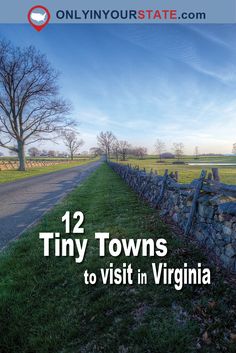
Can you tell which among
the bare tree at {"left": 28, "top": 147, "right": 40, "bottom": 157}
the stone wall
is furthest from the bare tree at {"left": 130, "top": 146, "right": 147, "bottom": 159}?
the stone wall

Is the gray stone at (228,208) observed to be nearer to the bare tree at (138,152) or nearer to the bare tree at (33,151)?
the bare tree at (138,152)

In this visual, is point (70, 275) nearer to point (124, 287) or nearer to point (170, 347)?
point (124, 287)

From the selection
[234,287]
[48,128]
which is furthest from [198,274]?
[48,128]

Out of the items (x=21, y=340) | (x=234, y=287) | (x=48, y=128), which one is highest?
(x=48, y=128)

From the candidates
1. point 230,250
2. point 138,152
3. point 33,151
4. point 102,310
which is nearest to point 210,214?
point 230,250

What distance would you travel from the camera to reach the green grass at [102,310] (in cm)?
254

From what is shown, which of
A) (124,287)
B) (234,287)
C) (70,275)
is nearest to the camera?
(234,287)

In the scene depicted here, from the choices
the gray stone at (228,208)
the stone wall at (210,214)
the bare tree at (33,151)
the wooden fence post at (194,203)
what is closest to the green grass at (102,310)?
the stone wall at (210,214)

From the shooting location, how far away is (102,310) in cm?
308

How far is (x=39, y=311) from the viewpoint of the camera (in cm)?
311

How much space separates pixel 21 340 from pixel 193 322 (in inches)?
88.4

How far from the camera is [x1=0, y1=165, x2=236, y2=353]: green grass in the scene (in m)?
2.54

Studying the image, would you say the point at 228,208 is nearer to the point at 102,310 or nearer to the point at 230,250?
the point at 230,250

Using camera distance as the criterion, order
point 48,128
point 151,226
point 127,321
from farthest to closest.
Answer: point 48,128
point 151,226
point 127,321
